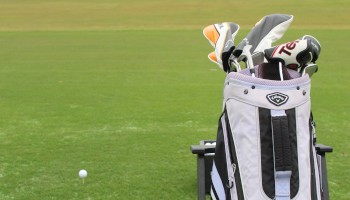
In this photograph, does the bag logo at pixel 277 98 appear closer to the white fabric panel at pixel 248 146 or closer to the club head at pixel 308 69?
the white fabric panel at pixel 248 146

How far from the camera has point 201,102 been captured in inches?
291

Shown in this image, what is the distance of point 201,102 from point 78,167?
3.16 metres

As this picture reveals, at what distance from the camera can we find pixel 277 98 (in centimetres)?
210

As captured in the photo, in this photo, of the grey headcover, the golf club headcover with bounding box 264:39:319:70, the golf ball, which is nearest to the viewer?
the golf club headcover with bounding box 264:39:319:70

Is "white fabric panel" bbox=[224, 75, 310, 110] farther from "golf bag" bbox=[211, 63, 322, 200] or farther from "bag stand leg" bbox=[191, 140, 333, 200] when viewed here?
"bag stand leg" bbox=[191, 140, 333, 200]

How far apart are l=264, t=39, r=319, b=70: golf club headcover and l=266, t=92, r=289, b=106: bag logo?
0.61 feet

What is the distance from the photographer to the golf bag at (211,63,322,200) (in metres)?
2.08

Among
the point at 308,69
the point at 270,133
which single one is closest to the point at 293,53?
the point at 308,69

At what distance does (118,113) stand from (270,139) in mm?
4728

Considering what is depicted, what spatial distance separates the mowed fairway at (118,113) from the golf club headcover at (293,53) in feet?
5.98

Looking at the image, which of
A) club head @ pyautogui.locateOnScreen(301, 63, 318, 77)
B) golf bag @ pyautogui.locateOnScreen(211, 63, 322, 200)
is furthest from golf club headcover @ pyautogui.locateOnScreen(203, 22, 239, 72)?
club head @ pyautogui.locateOnScreen(301, 63, 318, 77)

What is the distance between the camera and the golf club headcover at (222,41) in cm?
236

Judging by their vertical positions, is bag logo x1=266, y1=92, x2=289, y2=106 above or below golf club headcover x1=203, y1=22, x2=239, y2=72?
below

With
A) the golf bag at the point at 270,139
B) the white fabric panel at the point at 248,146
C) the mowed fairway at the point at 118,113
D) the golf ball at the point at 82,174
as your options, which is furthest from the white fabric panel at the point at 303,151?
the golf ball at the point at 82,174
